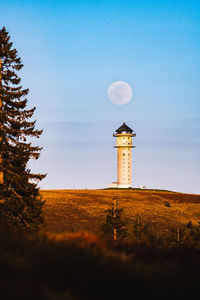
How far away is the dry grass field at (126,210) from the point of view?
2174 inches

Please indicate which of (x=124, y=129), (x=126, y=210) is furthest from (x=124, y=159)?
(x=126, y=210)

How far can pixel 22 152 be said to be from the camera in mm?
27266

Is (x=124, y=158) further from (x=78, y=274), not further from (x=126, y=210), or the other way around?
(x=78, y=274)

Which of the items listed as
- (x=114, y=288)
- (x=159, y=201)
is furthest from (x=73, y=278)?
(x=159, y=201)

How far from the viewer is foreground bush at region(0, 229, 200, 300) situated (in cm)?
633

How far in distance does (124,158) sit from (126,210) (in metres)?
40.1

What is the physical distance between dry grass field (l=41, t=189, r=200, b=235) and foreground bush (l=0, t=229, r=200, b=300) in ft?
129

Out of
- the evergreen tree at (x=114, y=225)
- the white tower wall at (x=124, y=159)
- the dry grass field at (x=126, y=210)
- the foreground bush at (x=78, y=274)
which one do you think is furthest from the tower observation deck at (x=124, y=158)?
the foreground bush at (x=78, y=274)

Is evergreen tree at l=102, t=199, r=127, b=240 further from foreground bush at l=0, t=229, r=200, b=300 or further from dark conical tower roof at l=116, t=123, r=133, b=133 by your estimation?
dark conical tower roof at l=116, t=123, r=133, b=133

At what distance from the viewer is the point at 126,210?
2783 inches

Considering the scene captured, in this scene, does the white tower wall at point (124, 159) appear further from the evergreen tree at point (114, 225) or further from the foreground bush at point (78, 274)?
the foreground bush at point (78, 274)

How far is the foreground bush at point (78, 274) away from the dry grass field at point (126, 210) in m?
39.2

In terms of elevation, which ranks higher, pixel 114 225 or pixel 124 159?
pixel 124 159

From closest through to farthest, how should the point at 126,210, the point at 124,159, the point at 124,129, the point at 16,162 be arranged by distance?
the point at 16,162, the point at 126,210, the point at 124,159, the point at 124,129
